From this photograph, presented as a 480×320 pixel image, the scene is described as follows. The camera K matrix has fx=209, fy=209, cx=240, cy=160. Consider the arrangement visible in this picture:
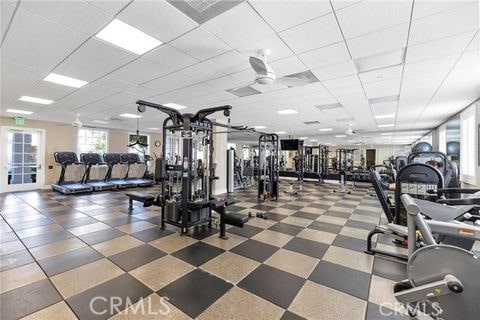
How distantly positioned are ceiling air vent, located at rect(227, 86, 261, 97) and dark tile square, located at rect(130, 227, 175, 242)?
318 cm

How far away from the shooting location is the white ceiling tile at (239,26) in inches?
84.8

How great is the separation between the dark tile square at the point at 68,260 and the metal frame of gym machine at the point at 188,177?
1181mm

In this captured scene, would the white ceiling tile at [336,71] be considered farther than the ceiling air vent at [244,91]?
No

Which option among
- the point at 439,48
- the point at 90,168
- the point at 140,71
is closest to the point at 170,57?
the point at 140,71

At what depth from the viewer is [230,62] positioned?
325 centimetres

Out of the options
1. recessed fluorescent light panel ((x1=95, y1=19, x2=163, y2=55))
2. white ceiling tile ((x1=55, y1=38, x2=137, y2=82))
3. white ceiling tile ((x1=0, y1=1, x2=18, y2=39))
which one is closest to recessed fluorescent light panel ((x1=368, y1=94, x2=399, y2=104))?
recessed fluorescent light panel ((x1=95, y1=19, x2=163, y2=55))

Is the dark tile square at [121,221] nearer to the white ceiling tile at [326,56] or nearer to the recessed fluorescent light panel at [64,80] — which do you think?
the recessed fluorescent light panel at [64,80]

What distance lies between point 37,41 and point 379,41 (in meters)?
4.36

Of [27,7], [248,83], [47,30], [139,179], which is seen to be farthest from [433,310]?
[139,179]

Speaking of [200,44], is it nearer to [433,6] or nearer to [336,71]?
[336,71]

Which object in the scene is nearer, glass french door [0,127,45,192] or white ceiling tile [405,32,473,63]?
white ceiling tile [405,32,473,63]

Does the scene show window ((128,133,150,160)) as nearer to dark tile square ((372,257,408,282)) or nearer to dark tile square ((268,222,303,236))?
dark tile square ((268,222,303,236))

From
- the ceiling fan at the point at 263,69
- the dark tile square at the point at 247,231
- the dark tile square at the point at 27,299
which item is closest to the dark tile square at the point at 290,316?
the dark tile square at the point at 247,231

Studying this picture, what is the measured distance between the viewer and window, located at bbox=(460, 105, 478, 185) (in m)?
5.30
